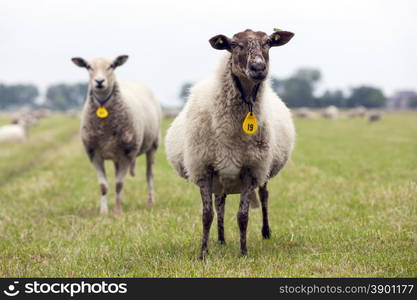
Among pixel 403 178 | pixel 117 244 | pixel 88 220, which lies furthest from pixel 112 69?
pixel 403 178

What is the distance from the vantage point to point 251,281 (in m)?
4.85

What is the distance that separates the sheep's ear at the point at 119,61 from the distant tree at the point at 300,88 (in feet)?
259

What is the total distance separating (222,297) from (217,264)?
3.21ft

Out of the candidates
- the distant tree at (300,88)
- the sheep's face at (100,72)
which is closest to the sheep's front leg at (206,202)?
the sheep's face at (100,72)

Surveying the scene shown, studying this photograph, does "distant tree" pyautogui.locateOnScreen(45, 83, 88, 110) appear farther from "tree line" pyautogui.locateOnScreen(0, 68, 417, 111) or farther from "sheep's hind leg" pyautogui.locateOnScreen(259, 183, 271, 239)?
"sheep's hind leg" pyautogui.locateOnScreen(259, 183, 271, 239)

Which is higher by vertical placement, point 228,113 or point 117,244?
point 228,113

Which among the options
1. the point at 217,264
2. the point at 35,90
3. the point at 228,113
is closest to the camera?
the point at 217,264

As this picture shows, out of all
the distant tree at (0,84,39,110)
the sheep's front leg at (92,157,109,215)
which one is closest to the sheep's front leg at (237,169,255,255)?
the sheep's front leg at (92,157,109,215)

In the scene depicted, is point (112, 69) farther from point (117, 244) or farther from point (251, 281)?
point (251, 281)

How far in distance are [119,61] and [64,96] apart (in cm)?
17128

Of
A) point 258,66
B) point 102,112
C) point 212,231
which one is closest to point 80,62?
point 102,112

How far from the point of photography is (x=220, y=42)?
5730mm

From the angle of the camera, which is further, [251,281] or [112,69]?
[112,69]

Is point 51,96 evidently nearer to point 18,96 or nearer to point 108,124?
point 18,96
